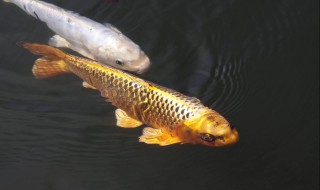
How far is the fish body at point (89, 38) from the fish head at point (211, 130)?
906 millimetres

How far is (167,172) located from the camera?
3.41 m

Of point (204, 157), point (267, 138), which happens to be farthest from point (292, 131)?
point (204, 157)

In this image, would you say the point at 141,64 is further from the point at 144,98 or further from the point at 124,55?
the point at 144,98

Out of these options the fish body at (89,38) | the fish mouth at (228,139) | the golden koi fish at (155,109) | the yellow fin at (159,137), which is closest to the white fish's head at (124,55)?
the fish body at (89,38)

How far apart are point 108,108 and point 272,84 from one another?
4.71 ft

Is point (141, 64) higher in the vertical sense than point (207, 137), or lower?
higher

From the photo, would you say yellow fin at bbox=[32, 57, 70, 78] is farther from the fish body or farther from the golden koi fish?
the fish body

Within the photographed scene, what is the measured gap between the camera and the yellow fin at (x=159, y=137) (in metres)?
2.89

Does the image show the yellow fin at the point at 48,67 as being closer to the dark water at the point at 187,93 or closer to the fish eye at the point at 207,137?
the dark water at the point at 187,93

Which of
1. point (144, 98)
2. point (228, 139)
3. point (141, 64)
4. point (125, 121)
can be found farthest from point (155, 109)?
point (141, 64)

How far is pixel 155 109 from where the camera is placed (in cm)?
288

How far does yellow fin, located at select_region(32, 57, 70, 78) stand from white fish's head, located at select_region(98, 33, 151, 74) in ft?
1.26

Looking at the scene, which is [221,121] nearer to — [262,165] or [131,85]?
[131,85]

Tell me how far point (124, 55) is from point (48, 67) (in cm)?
62
